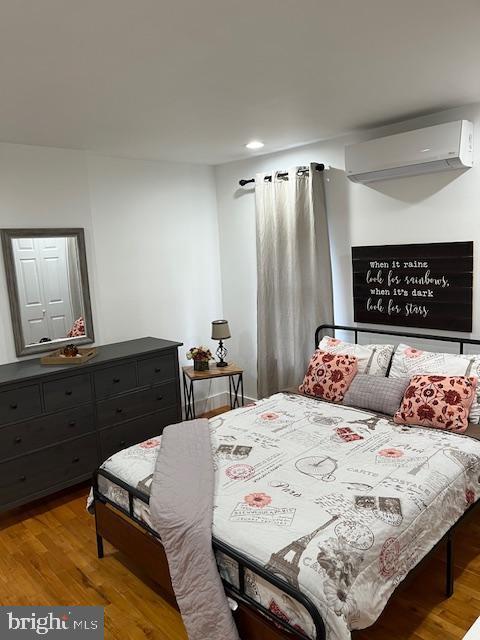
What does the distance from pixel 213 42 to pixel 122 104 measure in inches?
35.8

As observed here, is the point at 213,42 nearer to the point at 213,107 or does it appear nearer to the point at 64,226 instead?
the point at 213,107

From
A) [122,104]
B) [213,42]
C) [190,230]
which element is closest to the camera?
[213,42]

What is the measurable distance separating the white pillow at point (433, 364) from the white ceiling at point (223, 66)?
1.59 meters

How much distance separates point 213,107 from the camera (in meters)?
2.77

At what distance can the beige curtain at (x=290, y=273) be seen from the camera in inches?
156

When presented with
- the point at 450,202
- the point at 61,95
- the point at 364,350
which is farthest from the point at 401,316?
the point at 61,95

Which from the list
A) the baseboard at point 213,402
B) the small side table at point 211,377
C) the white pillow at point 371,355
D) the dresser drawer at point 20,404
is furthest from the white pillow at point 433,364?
the dresser drawer at point 20,404

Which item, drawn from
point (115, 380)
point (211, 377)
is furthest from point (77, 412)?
point (211, 377)

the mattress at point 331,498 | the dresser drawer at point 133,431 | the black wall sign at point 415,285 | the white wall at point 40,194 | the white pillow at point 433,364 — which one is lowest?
the dresser drawer at point 133,431

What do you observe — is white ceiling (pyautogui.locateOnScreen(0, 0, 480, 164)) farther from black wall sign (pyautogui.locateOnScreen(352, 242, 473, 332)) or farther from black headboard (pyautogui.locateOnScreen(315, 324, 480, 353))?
black headboard (pyautogui.locateOnScreen(315, 324, 480, 353))

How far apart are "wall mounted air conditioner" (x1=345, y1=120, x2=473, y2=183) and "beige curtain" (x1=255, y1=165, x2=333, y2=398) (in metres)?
0.51

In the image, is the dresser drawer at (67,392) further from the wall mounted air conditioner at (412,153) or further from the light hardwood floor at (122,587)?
the wall mounted air conditioner at (412,153)

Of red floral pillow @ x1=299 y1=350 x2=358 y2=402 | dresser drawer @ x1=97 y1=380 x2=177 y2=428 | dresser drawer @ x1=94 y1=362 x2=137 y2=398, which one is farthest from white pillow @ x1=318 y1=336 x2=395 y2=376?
dresser drawer @ x1=94 y1=362 x2=137 y2=398

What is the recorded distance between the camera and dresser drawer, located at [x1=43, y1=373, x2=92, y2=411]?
3258 millimetres
